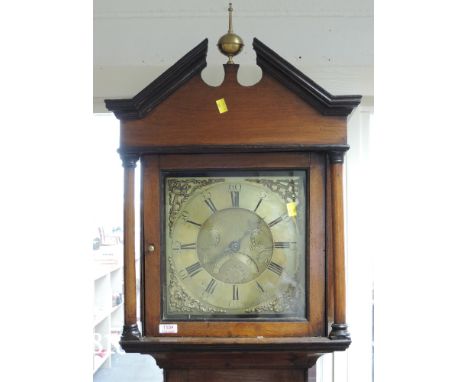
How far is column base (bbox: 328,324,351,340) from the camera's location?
3.27 ft

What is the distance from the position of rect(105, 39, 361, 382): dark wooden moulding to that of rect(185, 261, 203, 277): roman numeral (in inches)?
3.2

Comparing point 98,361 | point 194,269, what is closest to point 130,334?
point 194,269

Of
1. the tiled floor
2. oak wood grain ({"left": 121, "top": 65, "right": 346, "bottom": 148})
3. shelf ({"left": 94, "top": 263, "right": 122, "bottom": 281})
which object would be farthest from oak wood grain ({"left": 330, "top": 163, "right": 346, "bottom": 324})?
shelf ({"left": 94, "top": 263, "right": 122, "bottom": 281})

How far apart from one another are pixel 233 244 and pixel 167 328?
262 mm

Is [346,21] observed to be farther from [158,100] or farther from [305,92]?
[158,100]

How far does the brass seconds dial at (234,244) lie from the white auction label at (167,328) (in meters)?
0.03

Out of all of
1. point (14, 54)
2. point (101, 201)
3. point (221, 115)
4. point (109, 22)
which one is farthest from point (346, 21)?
point (14, 54)

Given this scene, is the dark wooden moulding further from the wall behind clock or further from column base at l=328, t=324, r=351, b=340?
the wall behind clock

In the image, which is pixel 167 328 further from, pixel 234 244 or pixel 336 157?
pixel 336 157

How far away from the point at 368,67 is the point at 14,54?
127cm

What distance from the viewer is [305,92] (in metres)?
1.01

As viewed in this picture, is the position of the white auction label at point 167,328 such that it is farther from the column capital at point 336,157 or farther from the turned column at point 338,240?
the column capital at point 336,157

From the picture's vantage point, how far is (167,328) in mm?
1027

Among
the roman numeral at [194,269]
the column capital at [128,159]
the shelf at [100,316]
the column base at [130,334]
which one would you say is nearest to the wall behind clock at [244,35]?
the column capital at [128,159]
